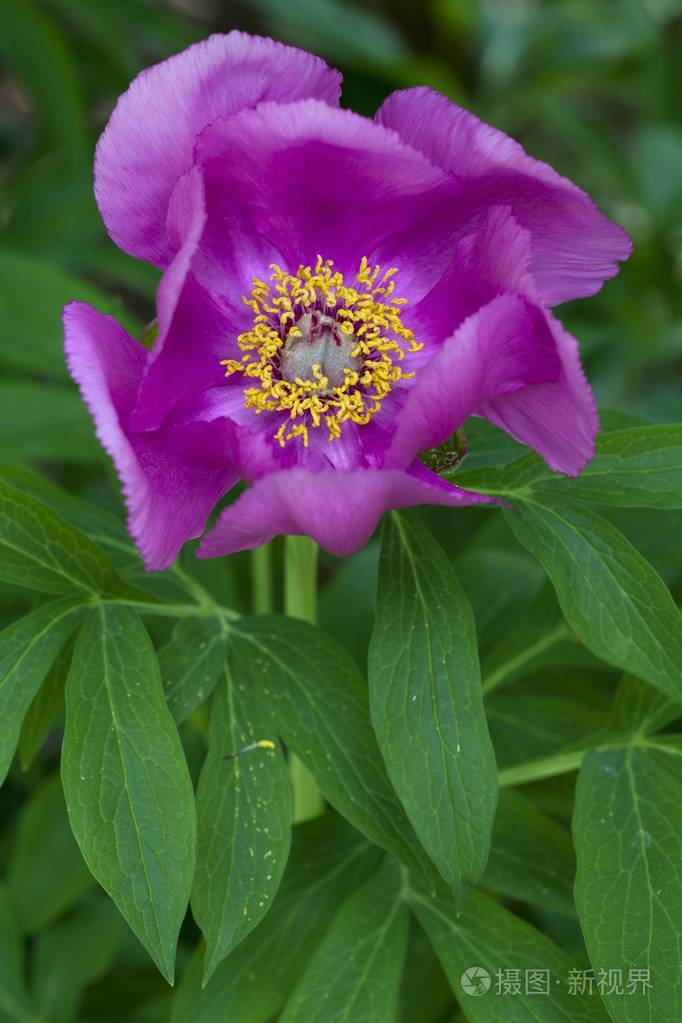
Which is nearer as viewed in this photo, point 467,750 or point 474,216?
point 467,750

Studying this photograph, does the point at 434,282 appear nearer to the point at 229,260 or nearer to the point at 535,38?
the point at 229,260

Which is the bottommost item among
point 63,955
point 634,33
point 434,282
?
point 63,955

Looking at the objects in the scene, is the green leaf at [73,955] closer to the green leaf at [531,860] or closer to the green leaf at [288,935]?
the green leaf at [288,935]

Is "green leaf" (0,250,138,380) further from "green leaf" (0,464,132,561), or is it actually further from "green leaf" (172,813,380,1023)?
"green leaf" (172,813,380,1023)

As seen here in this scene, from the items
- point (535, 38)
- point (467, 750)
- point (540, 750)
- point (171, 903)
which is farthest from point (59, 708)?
point (535, 38)

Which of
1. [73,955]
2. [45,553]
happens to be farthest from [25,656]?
[73,955]

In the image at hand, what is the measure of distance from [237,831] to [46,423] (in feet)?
2.74

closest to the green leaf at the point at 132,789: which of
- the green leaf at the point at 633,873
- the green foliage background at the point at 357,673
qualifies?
the green foliage background at the point at 357,673

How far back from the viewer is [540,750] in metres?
1.48

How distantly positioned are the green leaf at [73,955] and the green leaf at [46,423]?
0.60 metres

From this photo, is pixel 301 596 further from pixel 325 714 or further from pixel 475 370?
pixel 475 370

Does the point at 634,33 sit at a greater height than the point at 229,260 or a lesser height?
greater

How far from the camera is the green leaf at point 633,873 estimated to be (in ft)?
3.31

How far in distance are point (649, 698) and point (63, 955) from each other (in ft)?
2.75
